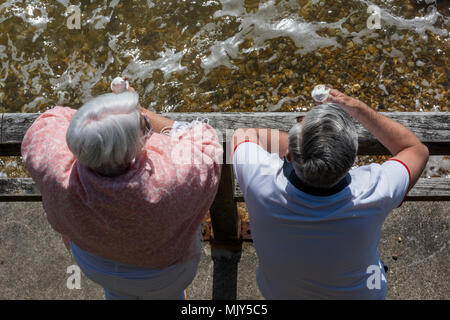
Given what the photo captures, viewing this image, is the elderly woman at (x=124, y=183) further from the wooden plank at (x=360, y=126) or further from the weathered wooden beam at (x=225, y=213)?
the weathered wooden beam at (x=225, y=213)

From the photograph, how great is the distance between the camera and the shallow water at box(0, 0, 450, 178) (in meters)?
4.07

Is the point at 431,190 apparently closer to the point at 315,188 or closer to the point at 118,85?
the point at 315,188

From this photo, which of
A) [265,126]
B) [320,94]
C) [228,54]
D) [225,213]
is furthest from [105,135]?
[228,54]

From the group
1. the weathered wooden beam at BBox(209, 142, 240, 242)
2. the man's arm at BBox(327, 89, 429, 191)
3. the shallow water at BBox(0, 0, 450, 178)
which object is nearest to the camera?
the man's arm at BBox(327, 89, 429, 191)

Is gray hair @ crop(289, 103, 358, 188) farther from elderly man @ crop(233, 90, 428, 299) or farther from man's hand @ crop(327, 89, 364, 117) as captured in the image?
man's hand @ crop(327, 89, 364, 117)

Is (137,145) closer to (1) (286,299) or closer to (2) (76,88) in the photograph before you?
(1) (286,299)

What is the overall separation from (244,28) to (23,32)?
2671 mm

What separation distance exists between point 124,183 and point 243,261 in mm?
1583

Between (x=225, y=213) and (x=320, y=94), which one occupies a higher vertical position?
(x=320, y=94)

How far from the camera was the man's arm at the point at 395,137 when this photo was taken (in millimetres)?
1528

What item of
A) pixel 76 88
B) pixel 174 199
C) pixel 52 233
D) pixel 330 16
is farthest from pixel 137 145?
pixel 330 16

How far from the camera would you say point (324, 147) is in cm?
120

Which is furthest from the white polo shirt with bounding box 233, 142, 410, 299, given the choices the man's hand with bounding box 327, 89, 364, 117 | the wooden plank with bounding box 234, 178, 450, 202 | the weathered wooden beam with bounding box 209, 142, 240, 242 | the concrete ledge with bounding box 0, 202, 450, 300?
the concrete ledge with bounding box 0, 202, 450, 300

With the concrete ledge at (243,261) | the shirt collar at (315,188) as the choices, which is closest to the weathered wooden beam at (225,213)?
the concrete ledge at (243,261)
